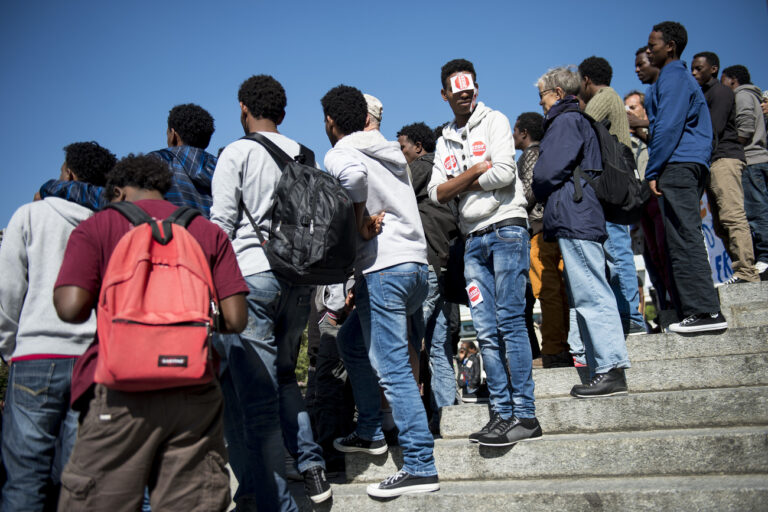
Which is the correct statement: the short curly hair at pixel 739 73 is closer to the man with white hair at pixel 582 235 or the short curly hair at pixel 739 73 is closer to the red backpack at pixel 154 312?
the man with white hair at pixel 582 235

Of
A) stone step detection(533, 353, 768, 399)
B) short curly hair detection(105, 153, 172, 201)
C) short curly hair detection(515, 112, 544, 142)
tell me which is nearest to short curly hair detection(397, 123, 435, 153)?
short curly hair detection(515, 112, 544, 142)

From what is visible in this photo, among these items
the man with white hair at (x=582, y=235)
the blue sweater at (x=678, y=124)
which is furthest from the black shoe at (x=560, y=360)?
the blue sweater at (x=678, y=124)

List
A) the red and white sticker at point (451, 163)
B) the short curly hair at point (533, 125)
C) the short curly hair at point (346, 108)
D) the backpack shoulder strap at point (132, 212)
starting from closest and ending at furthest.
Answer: the backpack shoulder strap at point (132, 212) → the short curly hair at point (346, 108) → the red and white sticker at point (451, 163) → the short curly hair at point (533, 125)

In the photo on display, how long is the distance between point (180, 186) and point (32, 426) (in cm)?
157

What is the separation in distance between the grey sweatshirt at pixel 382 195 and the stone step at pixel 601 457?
4.30 feet

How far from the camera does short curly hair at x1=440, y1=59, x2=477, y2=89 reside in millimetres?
4367

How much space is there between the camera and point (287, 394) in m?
3.71

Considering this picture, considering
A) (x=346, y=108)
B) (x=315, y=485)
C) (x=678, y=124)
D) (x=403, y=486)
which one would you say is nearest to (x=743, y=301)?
(x=678, y=124)

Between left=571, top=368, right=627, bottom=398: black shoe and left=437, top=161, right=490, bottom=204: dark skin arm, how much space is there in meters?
1.52

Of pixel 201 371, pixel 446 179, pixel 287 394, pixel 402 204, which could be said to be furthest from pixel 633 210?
pixel 201 371

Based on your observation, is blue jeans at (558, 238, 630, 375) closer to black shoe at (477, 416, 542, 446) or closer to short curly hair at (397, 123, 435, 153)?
black shoe at (477, 416, 542, 446)

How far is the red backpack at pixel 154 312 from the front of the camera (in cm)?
222

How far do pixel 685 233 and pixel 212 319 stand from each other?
3.66 metres

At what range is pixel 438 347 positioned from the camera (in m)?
4.96
